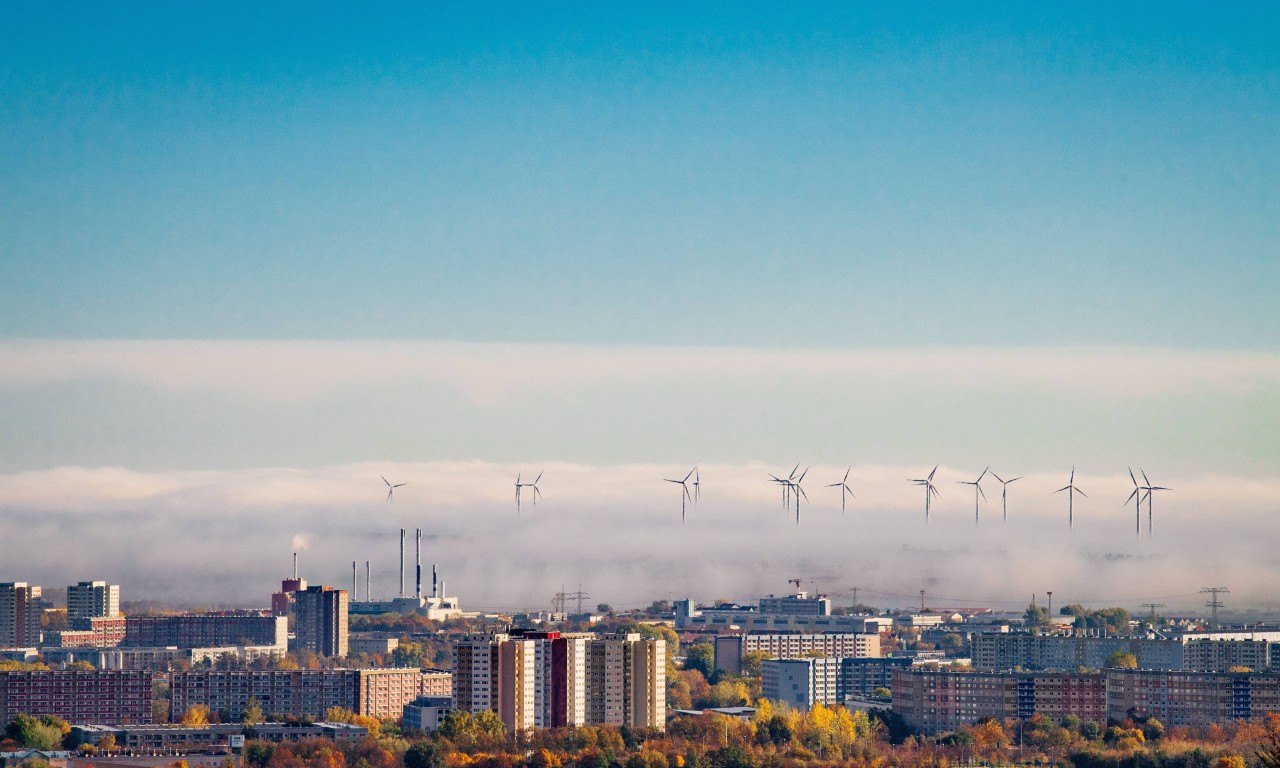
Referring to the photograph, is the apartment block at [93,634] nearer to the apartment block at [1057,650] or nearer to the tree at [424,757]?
the apartment block at [1057,650]

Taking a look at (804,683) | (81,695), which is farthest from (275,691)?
(804,683)

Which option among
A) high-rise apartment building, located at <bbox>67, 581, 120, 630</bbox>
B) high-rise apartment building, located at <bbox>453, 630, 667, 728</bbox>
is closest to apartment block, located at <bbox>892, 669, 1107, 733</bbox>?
high-rise apartment building, located at <bbox>453, 630, 667, 728</bbox>

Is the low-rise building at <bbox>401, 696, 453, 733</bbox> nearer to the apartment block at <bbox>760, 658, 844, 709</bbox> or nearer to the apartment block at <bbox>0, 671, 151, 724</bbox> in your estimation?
the apartment block at <bbox>0, 671, 151, 724</bbox>

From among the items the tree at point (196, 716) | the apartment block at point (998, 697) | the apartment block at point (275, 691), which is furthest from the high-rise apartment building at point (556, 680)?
the apartment block at point (275, 691)

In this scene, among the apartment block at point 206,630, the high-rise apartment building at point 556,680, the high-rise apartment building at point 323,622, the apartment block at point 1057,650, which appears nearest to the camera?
the high-rise apartment building at point 556,680

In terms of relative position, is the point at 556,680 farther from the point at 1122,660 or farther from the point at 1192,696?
the point at 1122,660
